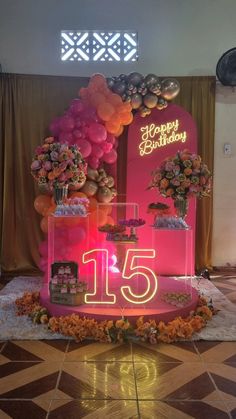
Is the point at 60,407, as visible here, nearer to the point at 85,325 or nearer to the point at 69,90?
the point at 85,325

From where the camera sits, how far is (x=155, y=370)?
2.87m

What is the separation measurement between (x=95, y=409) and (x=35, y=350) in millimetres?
969

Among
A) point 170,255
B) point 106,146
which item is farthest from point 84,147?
point 170,255

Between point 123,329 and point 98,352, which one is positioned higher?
point 123,329

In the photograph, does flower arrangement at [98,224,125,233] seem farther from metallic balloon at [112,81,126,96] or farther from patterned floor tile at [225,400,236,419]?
metallic balloon at [112,81,126,96]

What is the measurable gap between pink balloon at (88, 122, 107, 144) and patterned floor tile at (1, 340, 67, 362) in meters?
2.60

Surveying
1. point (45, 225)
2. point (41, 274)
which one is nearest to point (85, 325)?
point (45, 225)

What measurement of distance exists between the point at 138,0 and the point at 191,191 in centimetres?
340

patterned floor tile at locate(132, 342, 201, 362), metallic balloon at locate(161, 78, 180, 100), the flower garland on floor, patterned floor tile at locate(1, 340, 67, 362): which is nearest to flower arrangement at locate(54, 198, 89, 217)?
Result: the flower garland on floor

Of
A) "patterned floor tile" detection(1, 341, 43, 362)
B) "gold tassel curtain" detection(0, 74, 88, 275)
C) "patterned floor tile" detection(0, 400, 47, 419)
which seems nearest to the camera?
"patterned floor tile" detection(0, 400, 47, 419)

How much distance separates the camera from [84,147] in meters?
5.02

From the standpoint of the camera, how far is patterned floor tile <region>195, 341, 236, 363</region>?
3.08 metres

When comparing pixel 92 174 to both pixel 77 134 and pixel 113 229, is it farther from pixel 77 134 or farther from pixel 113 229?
pixel 113 229

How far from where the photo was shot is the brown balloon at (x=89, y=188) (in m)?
5.11
